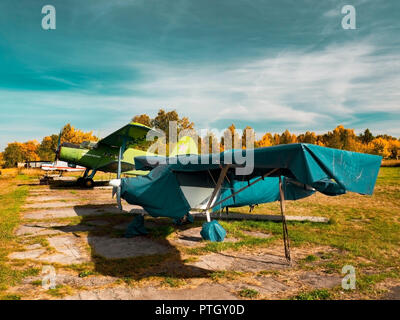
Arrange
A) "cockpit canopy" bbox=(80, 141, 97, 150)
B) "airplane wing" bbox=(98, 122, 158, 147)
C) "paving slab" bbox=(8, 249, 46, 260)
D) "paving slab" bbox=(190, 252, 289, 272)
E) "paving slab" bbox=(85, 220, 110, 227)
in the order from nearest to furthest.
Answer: "paving slab" bbox=(190, 252, 289, 272), "paving slab" bbox=(8, 249, 46, 260), "paving slab" bbox=(85, 220, 110, 227), "airplane wing" bbox=(98, 122, 158, 147), "cockpit canopy" bbox=(80, 141, 97, 150)

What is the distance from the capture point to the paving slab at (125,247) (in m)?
6.52

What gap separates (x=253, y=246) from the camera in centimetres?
726

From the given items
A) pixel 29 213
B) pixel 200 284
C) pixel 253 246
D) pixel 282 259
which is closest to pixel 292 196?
pixel 253 246

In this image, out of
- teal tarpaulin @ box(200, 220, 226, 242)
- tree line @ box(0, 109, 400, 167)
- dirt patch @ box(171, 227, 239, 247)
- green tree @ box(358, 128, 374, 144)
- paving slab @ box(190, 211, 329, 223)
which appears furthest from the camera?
green tree @ box(358, 128, 374, 144)

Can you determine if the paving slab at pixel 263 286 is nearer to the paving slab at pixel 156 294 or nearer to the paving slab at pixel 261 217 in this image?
the paving slab at pixel 156 294

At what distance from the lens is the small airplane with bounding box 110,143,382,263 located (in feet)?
15.0

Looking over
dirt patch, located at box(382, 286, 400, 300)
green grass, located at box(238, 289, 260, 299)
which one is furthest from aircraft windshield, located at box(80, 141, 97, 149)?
dirt patch, located at box(382, 286, 400, 300)

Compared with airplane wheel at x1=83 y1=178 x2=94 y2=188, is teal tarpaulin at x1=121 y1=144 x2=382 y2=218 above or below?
above

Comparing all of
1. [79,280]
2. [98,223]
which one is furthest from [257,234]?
[98,223]

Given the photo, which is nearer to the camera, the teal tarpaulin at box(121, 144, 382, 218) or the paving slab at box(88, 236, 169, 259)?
the teal tarpaulin at box(121, 144, 382, 218)

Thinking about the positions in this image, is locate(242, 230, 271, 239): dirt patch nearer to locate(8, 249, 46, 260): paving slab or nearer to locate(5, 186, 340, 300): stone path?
locate(5, 186, 340, 300): stone path

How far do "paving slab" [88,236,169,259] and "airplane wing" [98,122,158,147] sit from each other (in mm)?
8838

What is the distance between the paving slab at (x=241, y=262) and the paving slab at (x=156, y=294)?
108 centimetres

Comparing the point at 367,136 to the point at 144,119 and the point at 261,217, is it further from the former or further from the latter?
the point at 261,217
